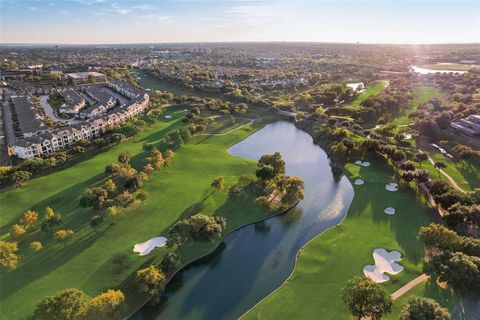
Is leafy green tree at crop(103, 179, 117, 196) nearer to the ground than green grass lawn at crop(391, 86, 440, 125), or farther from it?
nearer to the ground

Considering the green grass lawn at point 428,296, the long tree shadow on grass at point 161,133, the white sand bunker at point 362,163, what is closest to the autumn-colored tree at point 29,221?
the long tree shadow on grass at point 161,133

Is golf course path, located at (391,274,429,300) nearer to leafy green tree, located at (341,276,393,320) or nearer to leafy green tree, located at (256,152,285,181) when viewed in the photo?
leafy green tree, located at (341,276,393,320)

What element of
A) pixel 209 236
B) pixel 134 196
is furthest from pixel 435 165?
pixel 134 196

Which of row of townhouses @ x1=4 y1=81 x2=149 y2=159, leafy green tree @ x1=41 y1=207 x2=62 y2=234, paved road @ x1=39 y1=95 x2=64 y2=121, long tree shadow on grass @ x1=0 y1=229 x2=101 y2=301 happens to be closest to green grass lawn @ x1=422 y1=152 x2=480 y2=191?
long tree shadow on grass @ x1=0 y1=229 x2=101 y2=301

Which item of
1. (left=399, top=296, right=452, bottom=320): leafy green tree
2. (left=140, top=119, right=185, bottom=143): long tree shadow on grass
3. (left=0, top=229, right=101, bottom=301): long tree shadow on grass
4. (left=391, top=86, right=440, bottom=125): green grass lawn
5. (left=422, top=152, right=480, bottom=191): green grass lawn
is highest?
(left=391, top=86, right=440, bottom=125): green grass lawn

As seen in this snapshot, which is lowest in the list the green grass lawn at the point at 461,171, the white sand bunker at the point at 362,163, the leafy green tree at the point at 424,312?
the white sand bunker at the point at 362,163

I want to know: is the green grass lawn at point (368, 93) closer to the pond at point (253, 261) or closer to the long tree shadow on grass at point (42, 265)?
the pond at point (253, 261)

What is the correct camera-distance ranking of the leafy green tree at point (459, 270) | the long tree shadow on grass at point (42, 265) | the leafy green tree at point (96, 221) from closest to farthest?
the leafy green tree at point (459, 270), the long tree shadow on grass at point (42, 265), the leafy green tree at point (96, 221)
